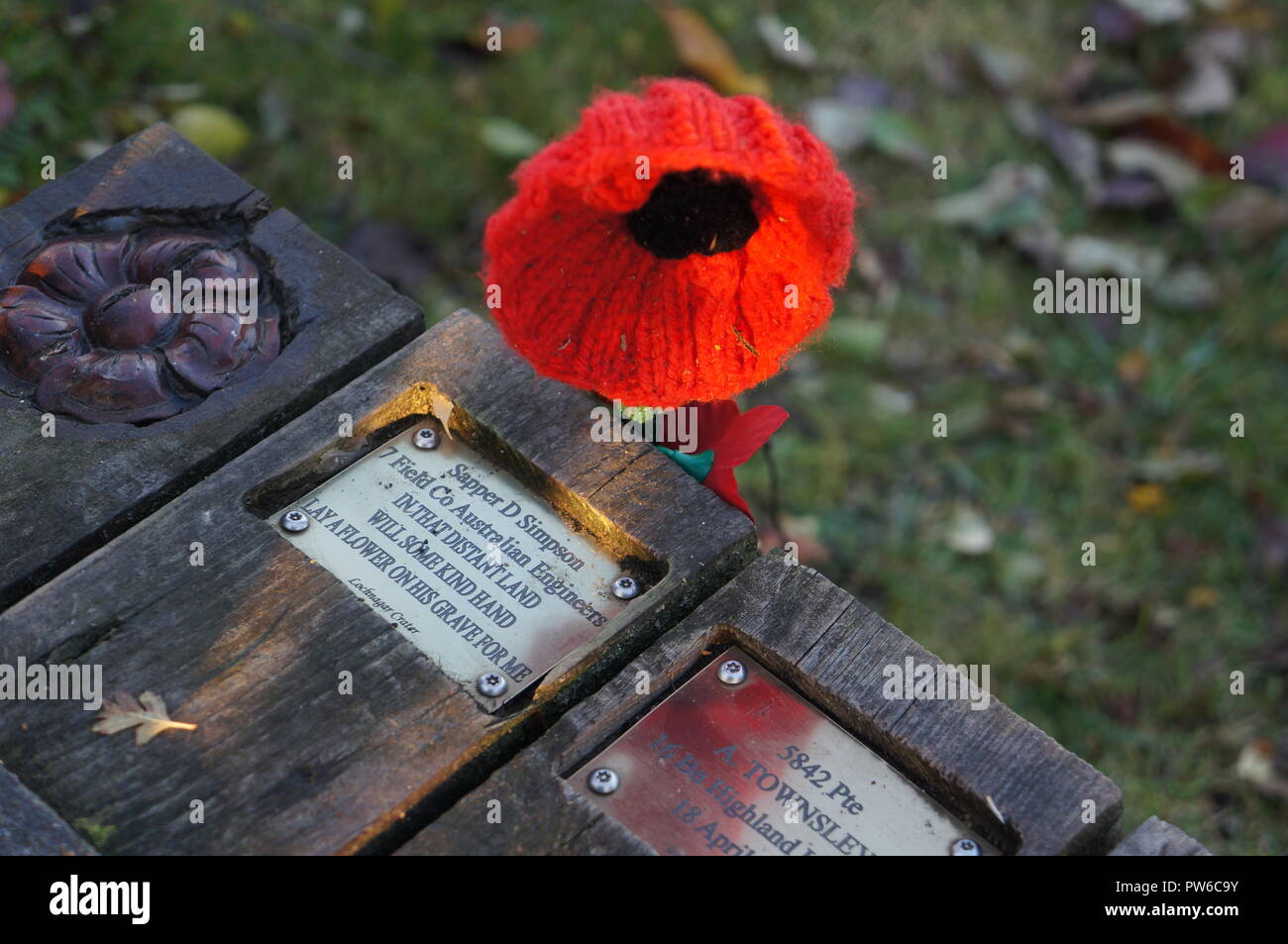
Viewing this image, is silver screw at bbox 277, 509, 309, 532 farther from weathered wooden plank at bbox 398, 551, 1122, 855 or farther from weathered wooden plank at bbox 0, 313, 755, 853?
weathered wooden plank at bbox 398, 551, 1122, 855

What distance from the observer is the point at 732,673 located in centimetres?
199

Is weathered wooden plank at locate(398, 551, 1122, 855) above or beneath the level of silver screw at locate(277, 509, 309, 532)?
beneath

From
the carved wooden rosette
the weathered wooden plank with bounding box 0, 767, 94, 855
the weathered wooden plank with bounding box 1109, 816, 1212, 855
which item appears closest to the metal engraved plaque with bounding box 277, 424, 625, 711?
the carved wooden rosette

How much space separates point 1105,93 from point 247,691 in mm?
3248

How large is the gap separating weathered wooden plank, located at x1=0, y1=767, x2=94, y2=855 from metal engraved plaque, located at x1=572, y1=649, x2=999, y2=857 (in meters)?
0.63

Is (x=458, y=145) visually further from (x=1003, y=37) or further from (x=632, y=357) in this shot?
(x=632, y=357)

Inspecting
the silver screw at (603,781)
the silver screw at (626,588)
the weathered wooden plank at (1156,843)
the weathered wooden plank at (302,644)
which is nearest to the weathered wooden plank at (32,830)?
the weathered wooden plank at (302,644)

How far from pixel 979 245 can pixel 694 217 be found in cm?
226

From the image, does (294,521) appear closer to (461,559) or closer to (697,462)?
(461,559)

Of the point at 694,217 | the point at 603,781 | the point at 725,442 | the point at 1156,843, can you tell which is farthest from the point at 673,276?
the point at 1156,843

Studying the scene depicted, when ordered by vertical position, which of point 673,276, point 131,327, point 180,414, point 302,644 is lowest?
point 302,644

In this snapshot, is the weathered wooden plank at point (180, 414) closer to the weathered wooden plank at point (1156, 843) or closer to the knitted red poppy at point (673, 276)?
the knitted red poppy at point (673, 276)

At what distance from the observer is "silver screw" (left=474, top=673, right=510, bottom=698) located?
1.97 metres
